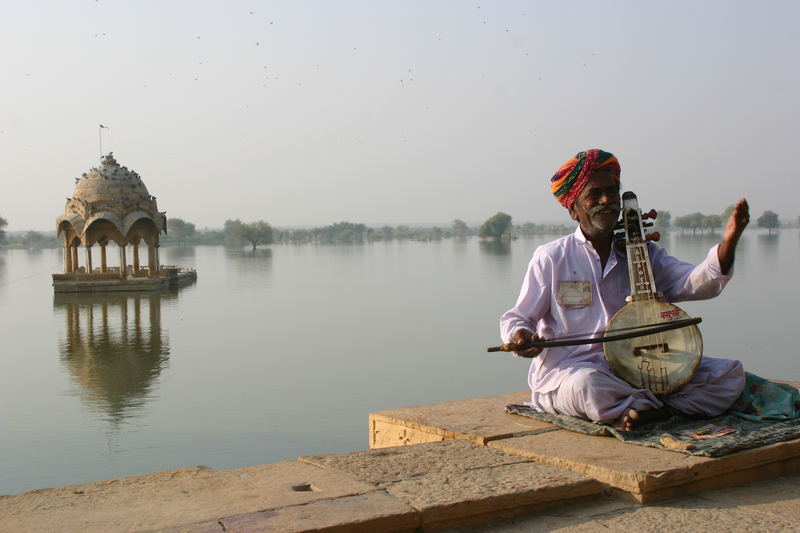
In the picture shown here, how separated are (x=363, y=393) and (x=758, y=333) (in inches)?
359

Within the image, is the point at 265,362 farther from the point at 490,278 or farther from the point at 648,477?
the point at 490,278

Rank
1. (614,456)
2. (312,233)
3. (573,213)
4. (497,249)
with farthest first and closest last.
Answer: (312,233)
(497,249)
(573,213)
(614,456)

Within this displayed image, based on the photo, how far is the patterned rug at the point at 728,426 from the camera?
240 centimetres

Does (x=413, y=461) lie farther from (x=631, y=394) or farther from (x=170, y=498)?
(x=631, y=394)

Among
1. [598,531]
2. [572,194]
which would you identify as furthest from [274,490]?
[572,194]

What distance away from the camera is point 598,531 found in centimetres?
199

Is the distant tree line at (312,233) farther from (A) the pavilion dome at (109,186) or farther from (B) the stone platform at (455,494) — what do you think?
(B) the stone platform at (455,494)

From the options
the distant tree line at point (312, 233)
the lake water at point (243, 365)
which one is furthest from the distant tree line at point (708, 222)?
the lake water at point (243, 365)

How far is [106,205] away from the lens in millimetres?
27188

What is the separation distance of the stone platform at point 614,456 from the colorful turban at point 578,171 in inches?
33.0

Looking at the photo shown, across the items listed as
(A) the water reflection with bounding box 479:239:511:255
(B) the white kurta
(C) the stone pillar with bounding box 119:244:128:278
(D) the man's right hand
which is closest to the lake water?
(C) the stone pillar with bounding box 119:244:128:278

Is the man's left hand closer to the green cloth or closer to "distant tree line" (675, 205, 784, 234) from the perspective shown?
the green cloth

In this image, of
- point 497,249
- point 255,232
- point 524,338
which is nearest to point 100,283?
point 524,338

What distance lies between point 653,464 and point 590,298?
32.6 inches
